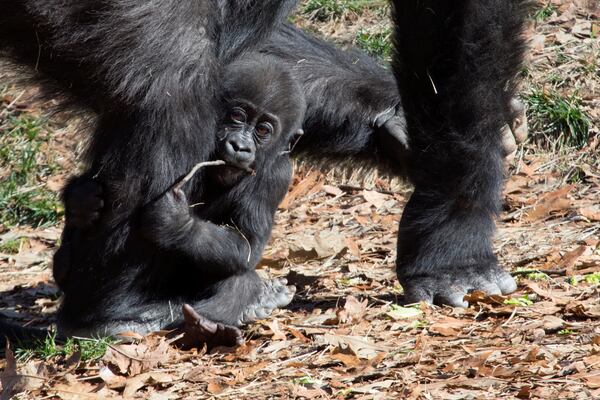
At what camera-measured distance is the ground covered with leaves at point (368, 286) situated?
319 cm

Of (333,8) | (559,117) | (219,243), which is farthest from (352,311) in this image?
(333,8)

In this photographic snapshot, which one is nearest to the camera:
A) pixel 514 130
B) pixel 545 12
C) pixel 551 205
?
pixel 514 130

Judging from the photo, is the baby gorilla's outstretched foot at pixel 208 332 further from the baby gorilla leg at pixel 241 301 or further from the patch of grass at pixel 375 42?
the patch of grass at pixel 375 42

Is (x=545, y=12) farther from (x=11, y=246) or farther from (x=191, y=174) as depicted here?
(x=191, y=174)

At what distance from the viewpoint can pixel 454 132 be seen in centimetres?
383

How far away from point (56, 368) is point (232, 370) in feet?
2.25

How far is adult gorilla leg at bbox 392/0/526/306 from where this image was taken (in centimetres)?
372

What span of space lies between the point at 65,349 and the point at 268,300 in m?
0.80

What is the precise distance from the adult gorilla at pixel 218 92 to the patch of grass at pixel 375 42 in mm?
2729

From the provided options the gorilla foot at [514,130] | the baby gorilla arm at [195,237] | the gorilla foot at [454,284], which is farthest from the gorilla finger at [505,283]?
the baby gorilla arm at [195,237]

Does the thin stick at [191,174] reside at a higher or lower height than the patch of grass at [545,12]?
higher

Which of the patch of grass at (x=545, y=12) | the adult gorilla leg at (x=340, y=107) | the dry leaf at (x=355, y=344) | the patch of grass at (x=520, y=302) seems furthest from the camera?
the patch of grass at (x=545, y=12)

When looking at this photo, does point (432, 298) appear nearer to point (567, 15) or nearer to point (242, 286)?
point (242, 286)

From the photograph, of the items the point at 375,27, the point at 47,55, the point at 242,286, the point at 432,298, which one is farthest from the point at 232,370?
the point at 375,27
